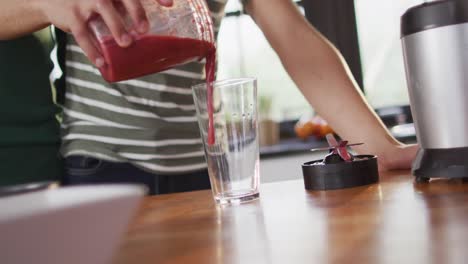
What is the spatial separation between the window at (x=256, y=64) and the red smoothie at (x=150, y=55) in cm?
Answer: 226

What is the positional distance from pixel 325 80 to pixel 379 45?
189 centimetres

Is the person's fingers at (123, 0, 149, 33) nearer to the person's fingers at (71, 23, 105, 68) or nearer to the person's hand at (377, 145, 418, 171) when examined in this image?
the person's fingers at (71, 23, 105, 68)

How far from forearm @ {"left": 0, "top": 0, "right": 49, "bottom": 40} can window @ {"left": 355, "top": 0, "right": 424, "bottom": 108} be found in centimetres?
227

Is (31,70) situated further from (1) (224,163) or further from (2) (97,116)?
(1) (224,163)

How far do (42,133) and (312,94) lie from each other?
549mm

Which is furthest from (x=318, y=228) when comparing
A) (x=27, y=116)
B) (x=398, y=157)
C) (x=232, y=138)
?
(x=27, y=116)

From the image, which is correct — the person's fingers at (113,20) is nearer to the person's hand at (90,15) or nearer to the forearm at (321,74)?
the person's hand at (90,15)

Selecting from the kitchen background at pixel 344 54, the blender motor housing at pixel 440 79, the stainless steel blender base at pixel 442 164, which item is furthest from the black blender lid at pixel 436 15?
the kitchen background at pixel 344 54

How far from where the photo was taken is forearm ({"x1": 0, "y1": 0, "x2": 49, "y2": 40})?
917 millimetres

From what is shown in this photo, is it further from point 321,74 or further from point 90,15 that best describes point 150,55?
point 321,74

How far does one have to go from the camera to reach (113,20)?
73 cm

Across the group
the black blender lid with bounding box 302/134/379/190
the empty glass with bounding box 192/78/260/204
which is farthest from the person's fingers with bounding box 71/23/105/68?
the black blender lid with bounding box 302/134/379/190

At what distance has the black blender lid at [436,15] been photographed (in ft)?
2.56

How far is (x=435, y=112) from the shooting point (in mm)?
830
